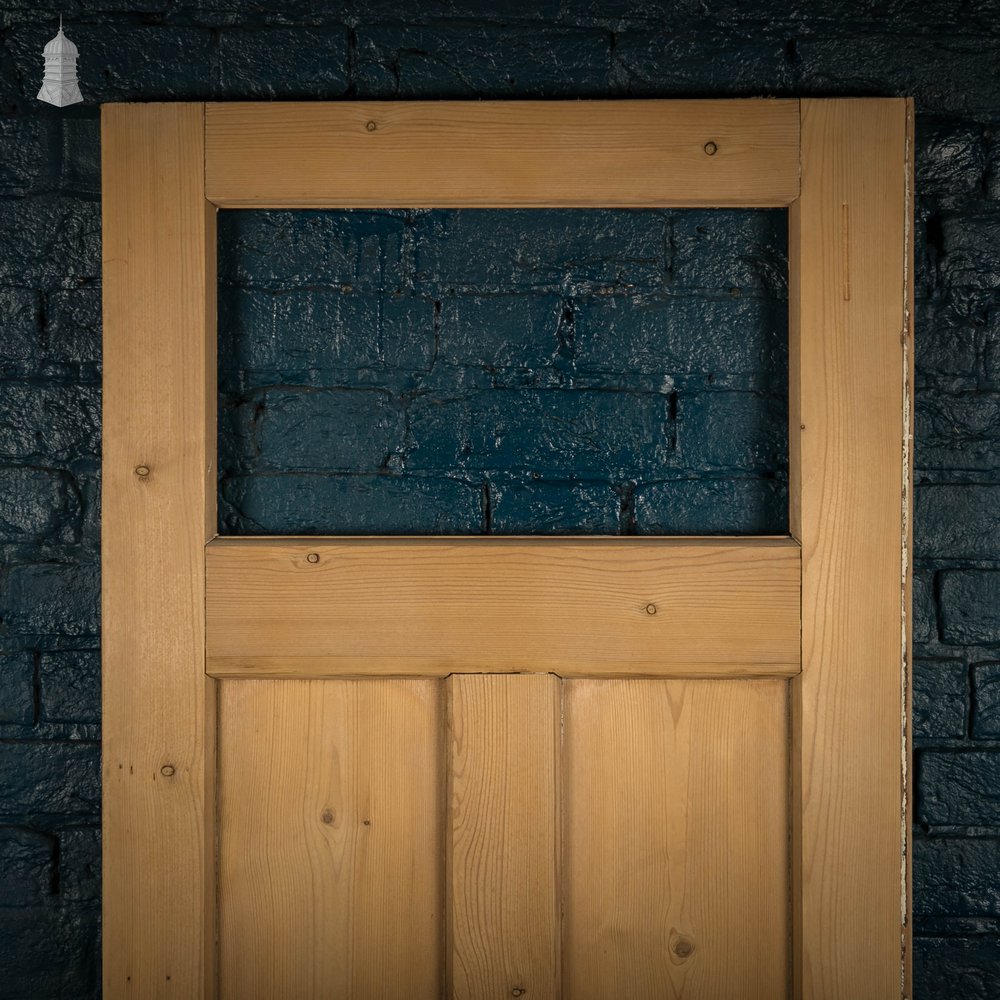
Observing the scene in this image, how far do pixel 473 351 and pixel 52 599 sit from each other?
0.66 meters

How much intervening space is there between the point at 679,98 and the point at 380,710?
0.88 m

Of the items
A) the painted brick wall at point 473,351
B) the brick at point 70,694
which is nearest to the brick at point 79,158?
the painted brick wall at point 473,351

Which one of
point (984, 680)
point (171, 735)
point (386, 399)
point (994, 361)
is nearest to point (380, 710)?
point (171, 735)

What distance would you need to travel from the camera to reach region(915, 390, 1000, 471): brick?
3.79 feet

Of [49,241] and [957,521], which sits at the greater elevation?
[49,241]

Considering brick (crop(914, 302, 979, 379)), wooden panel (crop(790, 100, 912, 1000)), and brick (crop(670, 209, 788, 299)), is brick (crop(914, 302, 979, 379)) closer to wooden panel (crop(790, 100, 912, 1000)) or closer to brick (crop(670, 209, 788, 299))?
wooden panel (crop(790, 100, 912, 1000))

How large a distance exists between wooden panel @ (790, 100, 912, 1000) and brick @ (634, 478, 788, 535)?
9cm

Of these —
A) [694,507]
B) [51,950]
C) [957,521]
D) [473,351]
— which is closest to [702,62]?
[473,351]

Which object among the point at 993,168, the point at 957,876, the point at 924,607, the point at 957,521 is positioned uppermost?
the point at 993,168

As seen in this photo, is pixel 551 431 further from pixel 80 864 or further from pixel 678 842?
pixel 80 864

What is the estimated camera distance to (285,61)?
3.74 ft

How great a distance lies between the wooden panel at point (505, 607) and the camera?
109 centimetres

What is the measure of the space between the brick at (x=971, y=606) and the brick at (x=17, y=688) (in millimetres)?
1233

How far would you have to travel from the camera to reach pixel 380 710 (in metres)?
1.12
